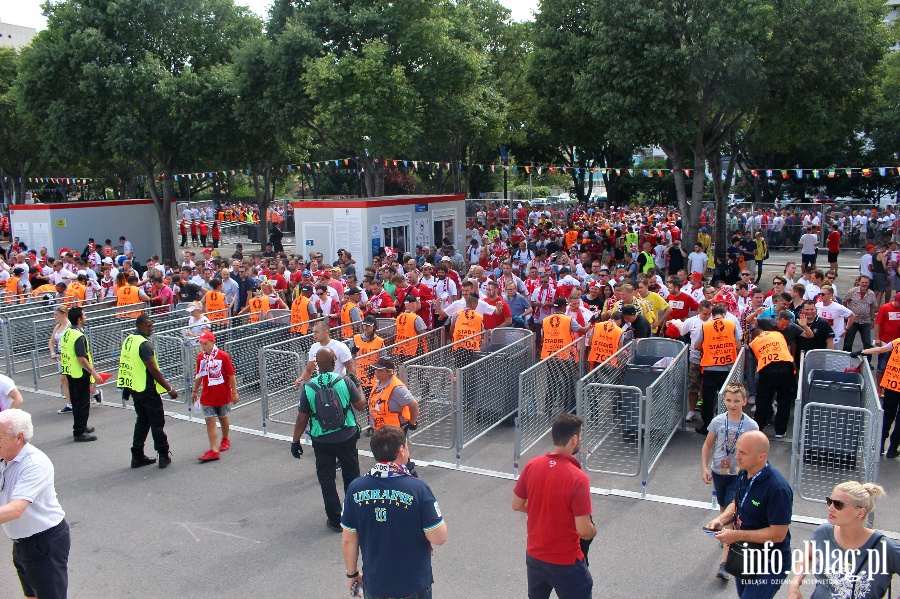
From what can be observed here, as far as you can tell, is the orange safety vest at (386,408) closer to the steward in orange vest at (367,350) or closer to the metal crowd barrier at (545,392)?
the metal crowd barrier at (545,392)

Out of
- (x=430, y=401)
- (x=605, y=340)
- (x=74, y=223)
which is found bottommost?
(x=430, y=401)

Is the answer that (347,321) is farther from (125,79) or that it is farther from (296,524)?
Answer: (125,79)

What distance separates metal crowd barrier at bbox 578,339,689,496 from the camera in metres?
8.00

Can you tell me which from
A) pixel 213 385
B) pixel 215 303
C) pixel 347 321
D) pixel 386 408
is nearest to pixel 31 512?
pixel 386 408

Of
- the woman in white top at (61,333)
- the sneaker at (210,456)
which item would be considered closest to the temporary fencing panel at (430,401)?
the sneaker at (210,456)

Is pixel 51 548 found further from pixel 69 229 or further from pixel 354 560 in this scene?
pixel 69 229

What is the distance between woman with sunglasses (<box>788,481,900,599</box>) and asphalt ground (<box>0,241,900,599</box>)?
1.80 m

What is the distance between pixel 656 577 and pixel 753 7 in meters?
17.3

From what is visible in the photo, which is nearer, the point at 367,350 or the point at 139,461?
the point at 139,461

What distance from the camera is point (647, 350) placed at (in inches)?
401

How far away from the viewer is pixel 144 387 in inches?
336

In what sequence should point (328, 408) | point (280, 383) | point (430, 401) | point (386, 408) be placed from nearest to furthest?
point (328, 408), point (386, 408), point (430, 401), point (280, 383)

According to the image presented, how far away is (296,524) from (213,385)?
2.26 metres

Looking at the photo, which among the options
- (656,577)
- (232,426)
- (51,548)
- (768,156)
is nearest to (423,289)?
(232,426)
